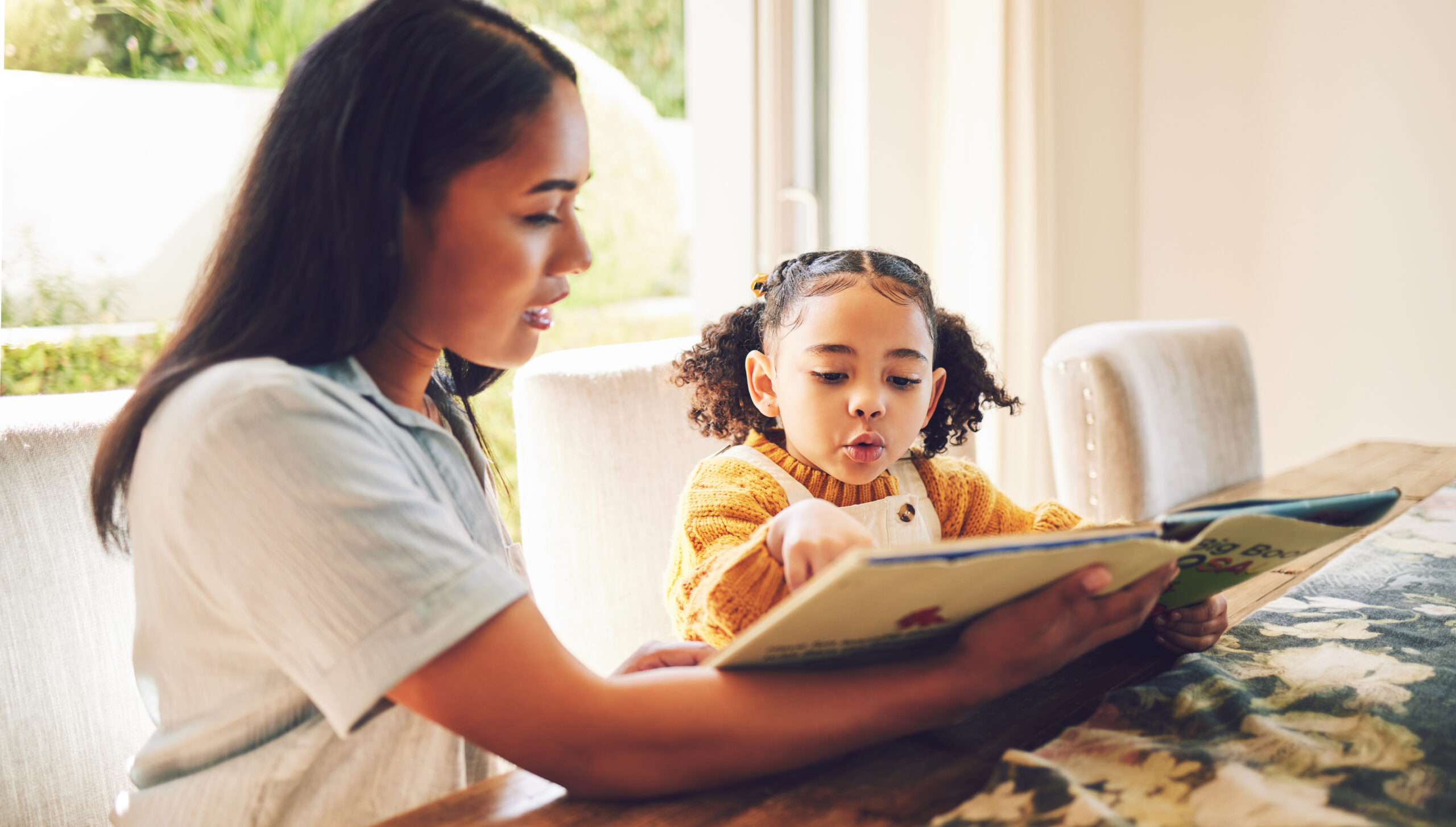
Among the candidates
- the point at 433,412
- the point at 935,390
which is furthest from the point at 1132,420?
the point at 433,412

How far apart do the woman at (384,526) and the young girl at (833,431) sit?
160mm

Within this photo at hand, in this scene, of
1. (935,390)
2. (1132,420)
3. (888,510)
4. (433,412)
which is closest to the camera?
(433,412)

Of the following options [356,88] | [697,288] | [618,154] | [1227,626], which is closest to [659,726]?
[356,88]

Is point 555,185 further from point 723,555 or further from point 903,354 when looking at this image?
point 903,354

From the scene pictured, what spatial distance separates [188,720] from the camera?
2.39 feet

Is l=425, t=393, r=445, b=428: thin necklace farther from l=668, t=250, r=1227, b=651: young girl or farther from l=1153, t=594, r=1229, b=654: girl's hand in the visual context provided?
l=1153, t=594, r=1229, b=654: girl's hand

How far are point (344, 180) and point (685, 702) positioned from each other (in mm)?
424

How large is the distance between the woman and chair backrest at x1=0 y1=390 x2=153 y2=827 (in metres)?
0.15

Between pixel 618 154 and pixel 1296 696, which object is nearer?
pixel 1296 696

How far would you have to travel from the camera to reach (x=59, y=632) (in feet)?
3.07

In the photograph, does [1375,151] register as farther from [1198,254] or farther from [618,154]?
[618,154]

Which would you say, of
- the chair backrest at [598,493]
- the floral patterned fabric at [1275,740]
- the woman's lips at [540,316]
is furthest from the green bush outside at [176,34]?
the floral patterned fabric at [1275,740]

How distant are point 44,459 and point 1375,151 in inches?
143

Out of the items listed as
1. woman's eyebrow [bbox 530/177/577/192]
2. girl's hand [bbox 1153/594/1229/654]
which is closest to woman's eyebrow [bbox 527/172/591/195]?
woman's eyebrow [bbox 530/177/577/192]
